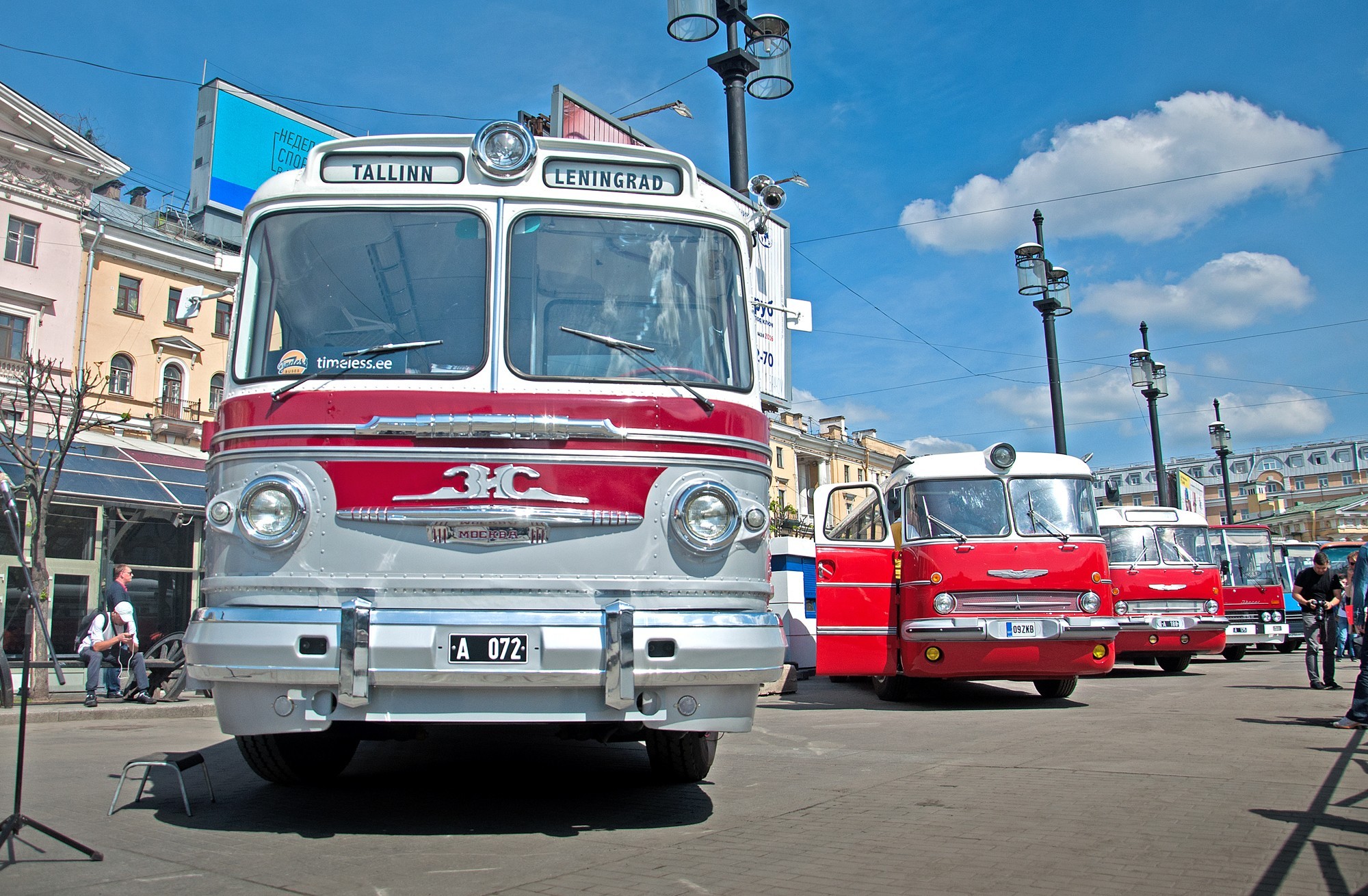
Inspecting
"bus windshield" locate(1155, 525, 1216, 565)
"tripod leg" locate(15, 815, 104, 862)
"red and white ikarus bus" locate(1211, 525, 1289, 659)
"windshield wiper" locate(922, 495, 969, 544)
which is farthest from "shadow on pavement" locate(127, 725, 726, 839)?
"red and white ikarus bus" locate(1211, 525, 1289, 659)

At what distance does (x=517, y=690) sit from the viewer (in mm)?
4691

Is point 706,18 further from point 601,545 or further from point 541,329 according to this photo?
point 601,545

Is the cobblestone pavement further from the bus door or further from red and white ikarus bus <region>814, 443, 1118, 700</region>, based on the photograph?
the bus door

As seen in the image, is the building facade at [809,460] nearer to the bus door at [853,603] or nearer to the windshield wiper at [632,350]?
the bus door at [853,603]

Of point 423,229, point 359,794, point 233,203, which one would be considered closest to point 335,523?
point 423,229

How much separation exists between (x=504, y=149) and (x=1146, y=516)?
616 inches

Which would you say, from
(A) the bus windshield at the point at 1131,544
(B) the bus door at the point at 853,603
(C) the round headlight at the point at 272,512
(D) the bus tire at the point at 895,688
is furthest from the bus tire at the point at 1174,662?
(C) the round headlight at the point at 272,512

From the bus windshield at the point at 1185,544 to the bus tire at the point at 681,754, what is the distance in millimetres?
13662

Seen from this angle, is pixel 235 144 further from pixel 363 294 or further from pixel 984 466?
pixel 363 294

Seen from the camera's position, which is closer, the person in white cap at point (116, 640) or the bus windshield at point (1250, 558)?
the person in white cap at point (116, 640)

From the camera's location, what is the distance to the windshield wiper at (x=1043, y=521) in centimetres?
1198

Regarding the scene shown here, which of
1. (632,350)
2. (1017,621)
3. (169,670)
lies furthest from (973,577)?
(169,670)

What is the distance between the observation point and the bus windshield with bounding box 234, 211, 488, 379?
5.18 meters

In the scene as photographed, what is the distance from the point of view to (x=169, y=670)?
588 inches
